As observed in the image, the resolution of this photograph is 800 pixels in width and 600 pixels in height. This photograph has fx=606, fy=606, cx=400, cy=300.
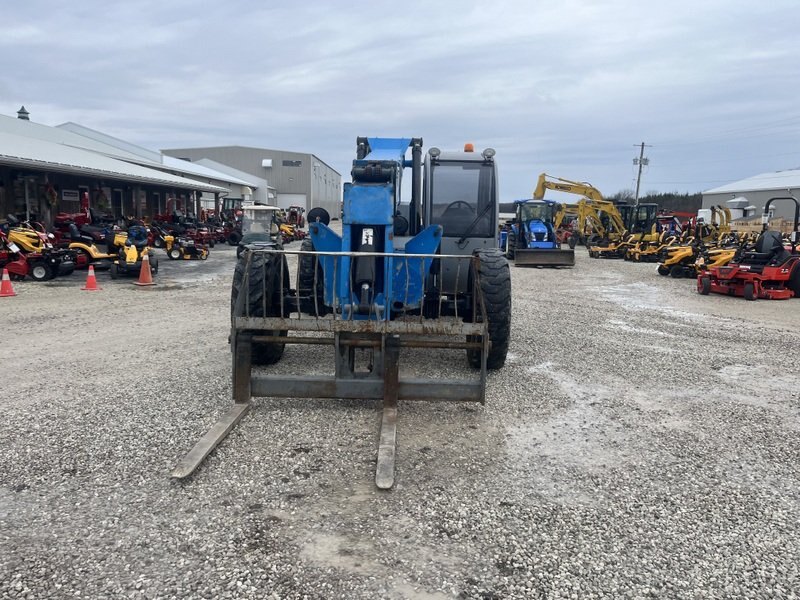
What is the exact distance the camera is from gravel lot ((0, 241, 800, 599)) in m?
2.95

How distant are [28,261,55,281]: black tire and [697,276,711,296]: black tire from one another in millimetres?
14653

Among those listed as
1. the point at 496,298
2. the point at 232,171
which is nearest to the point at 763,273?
the point at 496,298

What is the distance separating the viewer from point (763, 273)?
13.4 meters

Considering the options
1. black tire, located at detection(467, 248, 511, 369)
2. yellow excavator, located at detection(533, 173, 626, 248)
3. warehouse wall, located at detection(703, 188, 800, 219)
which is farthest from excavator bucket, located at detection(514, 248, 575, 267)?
warehouse wall, located at detection(703, 188, 800, 219)

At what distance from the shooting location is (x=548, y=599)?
2.79 metres

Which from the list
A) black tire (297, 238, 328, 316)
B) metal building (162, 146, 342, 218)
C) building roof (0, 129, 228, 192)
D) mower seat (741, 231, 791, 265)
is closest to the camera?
black tire (297, 238, 328, 316)

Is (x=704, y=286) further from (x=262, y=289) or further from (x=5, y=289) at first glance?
(x=5, y=289)

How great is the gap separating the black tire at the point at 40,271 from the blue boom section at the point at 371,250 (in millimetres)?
9694

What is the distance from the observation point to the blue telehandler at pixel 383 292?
16.0 ft

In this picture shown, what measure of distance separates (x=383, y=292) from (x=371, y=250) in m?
0.44

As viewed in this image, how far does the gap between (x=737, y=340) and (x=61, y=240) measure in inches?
575

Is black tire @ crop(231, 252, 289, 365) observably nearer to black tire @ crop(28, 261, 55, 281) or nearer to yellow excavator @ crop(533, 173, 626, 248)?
black tire @ crop(28, 261, 55, 281)

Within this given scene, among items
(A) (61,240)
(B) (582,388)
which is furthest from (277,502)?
(A) (61,240)

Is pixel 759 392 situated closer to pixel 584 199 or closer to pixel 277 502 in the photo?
pixel 277 502
